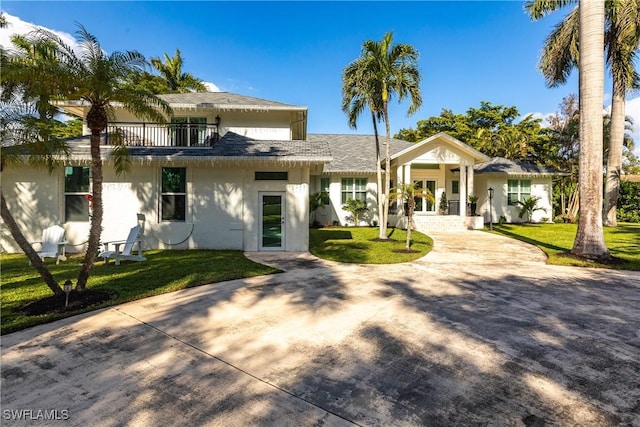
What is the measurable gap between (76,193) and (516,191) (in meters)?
24.6

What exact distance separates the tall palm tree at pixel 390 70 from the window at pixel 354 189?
6717 millimetres

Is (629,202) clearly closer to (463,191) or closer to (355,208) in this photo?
(463,191)

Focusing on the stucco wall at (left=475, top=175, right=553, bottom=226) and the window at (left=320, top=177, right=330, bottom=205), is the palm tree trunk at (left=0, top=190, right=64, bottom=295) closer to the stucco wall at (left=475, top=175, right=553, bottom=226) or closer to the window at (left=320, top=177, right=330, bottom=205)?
the window at (left=320, top=177, right=330, bottom=205)

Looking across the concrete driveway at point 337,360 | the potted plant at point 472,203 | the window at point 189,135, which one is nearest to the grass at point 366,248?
the concrete driveway at point 337,360

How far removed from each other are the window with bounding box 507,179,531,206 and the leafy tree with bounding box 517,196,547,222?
0.26 meters

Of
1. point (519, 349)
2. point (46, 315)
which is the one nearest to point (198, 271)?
point (46, 315)

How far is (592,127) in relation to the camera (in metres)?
9.52

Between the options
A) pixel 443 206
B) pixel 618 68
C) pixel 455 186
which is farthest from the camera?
pixel 455 186

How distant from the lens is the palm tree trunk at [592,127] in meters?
9.49

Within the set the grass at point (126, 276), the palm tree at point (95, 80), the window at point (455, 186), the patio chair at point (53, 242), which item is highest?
the palm tree at point (95, 80)

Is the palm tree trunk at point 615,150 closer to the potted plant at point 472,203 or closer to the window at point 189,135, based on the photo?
the potted plant at point 472,203

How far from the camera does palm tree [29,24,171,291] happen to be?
5.31 meters

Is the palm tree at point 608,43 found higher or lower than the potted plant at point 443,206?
higher

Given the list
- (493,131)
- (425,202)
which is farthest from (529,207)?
(493,131)
